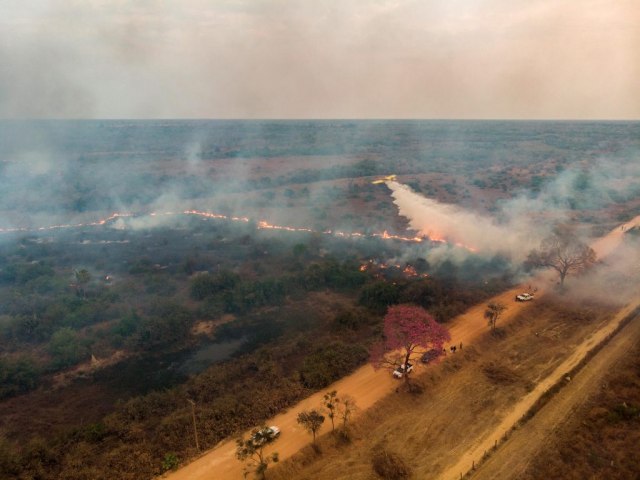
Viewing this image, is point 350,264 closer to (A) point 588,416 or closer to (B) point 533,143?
(A) point 588,416

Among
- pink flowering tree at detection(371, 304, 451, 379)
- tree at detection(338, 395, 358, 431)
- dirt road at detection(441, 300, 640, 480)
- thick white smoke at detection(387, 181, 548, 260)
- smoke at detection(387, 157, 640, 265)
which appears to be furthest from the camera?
smoke at detection(387, 157, 640, 265)

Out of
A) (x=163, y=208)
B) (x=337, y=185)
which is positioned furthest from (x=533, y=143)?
(x=163, y=208)

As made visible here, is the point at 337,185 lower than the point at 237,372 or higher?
higher

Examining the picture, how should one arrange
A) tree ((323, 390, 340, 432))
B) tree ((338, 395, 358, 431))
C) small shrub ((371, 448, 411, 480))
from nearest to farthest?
small shrub ((371, 448, 411, 480))
tree ((323, 390, 340, 432))
tree ((338, 395, 358, 431))

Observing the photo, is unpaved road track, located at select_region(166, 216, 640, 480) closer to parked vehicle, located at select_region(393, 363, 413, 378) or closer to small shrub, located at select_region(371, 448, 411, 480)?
parked vehicle, located at select_region(393, 363, 413, 378)

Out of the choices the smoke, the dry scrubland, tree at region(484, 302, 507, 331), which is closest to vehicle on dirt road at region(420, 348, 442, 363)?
the dry scrubland

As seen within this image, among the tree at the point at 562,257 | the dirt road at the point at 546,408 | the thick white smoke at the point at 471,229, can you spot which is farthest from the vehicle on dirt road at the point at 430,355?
the thick white smoke at the point at 471,229

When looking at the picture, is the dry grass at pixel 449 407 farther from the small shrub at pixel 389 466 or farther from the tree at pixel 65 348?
the tree at pixel 65 348
